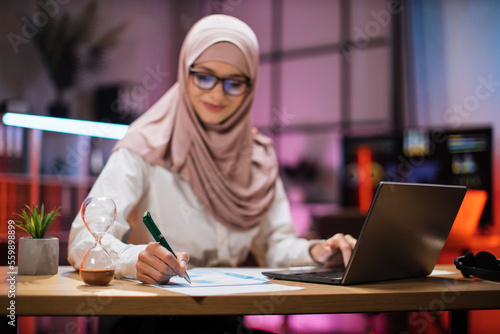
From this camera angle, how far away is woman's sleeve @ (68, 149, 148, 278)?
1077 mm

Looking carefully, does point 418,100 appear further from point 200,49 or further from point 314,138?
point 200,49

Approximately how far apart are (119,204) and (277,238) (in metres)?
0.61

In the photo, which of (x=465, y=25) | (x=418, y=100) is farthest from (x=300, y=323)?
(x=465, y=25)

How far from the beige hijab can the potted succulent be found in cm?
45

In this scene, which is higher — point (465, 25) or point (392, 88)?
point (465, 25)

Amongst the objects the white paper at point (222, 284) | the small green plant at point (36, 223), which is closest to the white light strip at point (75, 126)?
the small green plant at point (36, 223)

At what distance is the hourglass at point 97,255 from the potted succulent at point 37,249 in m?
0.21

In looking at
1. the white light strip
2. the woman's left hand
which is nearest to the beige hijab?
the woman's left hand

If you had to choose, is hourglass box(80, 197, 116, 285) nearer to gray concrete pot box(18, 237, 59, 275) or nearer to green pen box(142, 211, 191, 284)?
green pen box(142, 211, 191, 284)

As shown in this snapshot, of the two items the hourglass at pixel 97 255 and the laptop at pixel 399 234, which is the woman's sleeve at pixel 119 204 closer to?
the hourglass at pixel 97 255

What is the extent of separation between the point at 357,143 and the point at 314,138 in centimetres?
66

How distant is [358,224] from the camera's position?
2.75 meters

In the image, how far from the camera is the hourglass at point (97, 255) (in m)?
0.94

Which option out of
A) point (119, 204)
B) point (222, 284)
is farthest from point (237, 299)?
point (119, 204)
